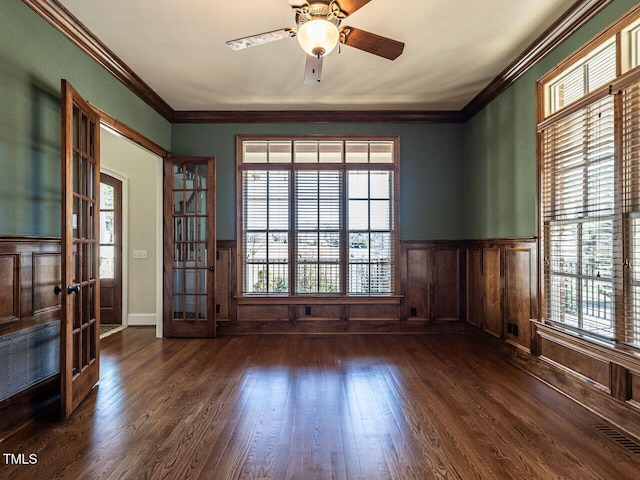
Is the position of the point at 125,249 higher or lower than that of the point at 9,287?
higher

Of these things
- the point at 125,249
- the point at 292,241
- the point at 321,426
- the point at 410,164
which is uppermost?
the point at 410,164

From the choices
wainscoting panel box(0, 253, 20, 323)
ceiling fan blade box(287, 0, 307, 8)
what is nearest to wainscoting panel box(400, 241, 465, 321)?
ceiling fan blade box(287, 0, 307, 8)

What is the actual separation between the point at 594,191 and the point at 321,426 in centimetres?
259

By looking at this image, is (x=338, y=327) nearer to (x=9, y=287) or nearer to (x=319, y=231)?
(x=319, y=231)

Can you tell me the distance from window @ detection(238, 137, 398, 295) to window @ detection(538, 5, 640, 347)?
6.59ft

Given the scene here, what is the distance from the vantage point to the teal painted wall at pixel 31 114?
7.35ft

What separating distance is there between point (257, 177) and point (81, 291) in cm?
263

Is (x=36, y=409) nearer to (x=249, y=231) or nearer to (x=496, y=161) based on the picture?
(x=249, y=231)

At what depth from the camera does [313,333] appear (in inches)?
184

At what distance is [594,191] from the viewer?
255 cm

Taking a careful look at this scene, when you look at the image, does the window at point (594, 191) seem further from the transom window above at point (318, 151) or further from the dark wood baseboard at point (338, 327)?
the transom window above at point (318, 151)

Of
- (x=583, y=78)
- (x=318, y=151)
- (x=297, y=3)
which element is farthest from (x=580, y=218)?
(x=318, y=151)

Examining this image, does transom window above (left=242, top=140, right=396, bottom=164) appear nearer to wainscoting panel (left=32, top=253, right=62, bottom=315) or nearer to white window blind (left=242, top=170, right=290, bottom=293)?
white window blind (left=242, top=170, right=290, bottom=293)

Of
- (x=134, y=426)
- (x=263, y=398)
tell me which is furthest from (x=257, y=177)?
(x=134, y=426)
